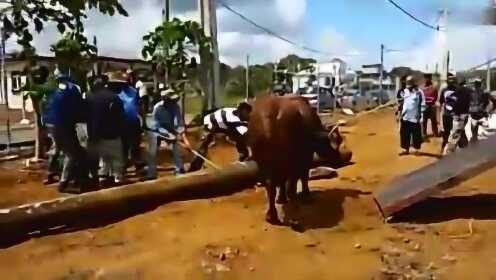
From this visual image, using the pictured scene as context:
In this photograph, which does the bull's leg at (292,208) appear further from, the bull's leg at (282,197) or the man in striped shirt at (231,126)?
the man in striped shirt at (231,126)

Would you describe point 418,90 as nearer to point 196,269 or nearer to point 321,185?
point 321,185

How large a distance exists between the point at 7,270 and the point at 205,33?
13.2 metres

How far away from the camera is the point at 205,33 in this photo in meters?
19.8

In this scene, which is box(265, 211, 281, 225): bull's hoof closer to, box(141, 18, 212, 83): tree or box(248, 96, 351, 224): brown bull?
box(248, 96, 351, 224): brown bull

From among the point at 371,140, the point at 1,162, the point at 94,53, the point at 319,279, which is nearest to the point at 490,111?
the point at 371,140

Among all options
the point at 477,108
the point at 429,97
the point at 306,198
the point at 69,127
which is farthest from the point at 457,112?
the point at 69,127

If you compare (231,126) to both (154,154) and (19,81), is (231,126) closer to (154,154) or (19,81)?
(154,154)

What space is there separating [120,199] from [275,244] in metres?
2.09

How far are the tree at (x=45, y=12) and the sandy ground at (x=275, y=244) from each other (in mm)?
3098

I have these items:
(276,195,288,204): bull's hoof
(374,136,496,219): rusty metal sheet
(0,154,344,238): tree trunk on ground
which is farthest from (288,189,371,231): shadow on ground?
(0,154,344,238): tree trunk on ground

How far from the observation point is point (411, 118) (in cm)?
1565

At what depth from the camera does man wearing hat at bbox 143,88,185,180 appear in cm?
1214

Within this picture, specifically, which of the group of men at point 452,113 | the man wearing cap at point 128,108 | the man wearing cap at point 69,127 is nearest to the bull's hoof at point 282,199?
the man wearing cap at point 69,127

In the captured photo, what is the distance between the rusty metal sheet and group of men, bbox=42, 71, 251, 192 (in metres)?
2.42
